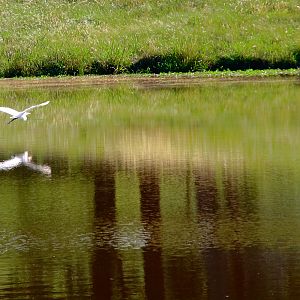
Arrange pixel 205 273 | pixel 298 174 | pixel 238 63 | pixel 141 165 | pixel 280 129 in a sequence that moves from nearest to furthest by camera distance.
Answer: pixel 205 273
pixel 298 174
pixel 141 165
pixel 280 129
pixel 238 63

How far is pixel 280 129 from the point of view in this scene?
71.4 ft

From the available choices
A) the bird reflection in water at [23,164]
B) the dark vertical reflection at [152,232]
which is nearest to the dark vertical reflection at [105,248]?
the dark vertical reflection at [152,232]

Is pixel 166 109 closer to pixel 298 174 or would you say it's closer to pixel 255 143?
pixel 255 143

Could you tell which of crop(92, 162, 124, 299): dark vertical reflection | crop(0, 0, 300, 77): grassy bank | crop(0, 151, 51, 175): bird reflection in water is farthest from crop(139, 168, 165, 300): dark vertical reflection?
crop(0, 0, 300, 77): grassy bank

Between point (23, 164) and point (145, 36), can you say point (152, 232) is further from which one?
point (145, 36)

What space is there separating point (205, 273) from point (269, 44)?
30.2 metres

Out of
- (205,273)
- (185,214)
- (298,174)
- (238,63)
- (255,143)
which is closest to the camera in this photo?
(205,273)

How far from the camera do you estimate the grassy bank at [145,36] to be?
39156mm

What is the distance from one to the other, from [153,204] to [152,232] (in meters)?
1.67

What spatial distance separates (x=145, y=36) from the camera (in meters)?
41.3

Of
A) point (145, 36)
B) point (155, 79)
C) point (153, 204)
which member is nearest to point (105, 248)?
point (153, 204)

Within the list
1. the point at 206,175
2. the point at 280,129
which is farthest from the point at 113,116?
the point at 206,175

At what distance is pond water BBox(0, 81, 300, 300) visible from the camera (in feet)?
33.5

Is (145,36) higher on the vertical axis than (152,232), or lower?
higher
